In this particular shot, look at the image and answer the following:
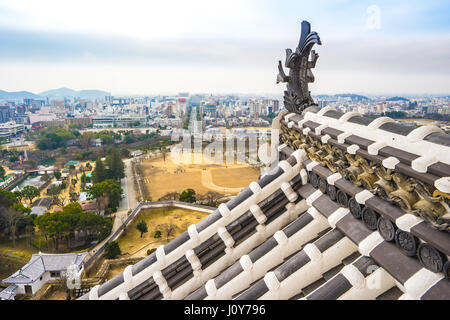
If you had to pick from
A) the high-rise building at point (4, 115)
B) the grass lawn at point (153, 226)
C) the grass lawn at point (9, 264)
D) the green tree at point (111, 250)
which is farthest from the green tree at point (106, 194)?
the high-rise building at point (4, 115)

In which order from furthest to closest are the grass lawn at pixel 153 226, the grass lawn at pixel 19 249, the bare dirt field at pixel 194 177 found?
the bare dirt field at pixel 194 177, the grass lawn at pixel 153 226, the grass lawn at pixel 19 249

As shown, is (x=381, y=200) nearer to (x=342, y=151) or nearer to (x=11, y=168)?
(x=342, y=151)

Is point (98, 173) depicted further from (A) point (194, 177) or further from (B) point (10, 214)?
(B) point (10, 214)

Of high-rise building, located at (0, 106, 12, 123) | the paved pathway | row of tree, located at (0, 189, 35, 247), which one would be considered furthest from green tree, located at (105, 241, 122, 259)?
high-rise building, located at (0, 106, 12, 123)

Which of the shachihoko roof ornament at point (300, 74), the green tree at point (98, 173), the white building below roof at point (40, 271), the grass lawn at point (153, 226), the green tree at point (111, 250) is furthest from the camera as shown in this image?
the green tree at point (98, 173)


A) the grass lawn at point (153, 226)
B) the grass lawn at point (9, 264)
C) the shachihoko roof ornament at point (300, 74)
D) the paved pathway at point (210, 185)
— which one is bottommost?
the grass lawn at point (9, 264)

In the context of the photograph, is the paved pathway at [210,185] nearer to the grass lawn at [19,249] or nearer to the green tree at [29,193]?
the green tree at [29,193]

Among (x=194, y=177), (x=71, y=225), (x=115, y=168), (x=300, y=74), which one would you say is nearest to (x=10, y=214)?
(x=71, y=225)

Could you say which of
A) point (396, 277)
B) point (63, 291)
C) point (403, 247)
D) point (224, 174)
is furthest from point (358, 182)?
point (224, 174)
